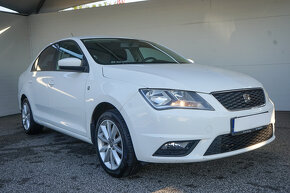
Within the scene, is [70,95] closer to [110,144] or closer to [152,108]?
[110,144]

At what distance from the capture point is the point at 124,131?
285 centimetres

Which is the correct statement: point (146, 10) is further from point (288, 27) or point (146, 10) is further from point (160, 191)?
point (160, 191)

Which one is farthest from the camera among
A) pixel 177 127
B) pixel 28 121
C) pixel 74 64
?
pixel 28 121

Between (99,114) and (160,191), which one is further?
(99,114)

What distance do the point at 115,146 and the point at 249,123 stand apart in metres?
1.27

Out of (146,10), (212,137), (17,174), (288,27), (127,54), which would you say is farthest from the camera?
(146,10)

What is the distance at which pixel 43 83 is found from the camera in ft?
14.4

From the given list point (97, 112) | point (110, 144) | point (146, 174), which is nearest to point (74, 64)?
point (97, 112)

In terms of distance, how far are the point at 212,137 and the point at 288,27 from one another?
5.19 m

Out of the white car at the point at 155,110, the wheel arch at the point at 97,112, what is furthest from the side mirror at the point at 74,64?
the wheel arch at the point at 97,112

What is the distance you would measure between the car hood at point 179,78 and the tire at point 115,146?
392mm

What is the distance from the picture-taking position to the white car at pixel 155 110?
2609mm

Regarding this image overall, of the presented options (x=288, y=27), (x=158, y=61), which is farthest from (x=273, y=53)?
(x=158, y=61)

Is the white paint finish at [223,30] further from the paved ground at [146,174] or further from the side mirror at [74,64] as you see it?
the side mirror at [74,64]
